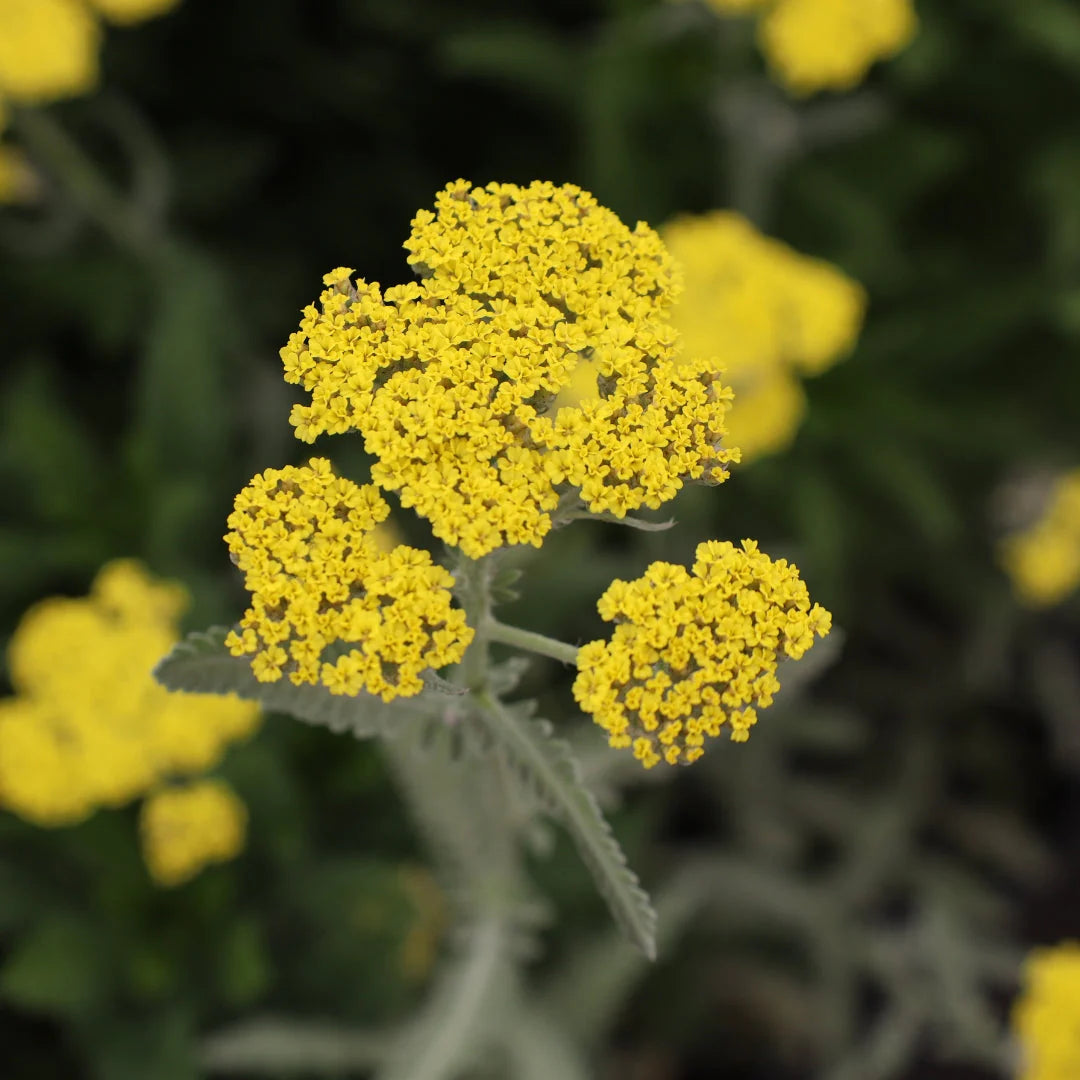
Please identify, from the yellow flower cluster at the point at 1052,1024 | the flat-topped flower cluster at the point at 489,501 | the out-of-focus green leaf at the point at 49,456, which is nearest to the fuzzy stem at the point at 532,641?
the flat-topped flower cluster at the point at 489,501

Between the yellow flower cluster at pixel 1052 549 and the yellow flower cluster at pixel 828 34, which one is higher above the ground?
the yellow flower cluster at pixel 828 34

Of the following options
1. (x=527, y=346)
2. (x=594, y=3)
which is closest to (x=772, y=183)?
(x=594, y=3)

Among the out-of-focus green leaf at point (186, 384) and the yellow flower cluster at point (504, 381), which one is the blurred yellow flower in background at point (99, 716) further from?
the yellow flower cluster at point (504, 381)

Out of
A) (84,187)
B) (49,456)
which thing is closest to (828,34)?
(84,187)

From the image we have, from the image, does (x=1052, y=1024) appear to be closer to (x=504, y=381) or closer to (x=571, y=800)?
(x=571, y=800)

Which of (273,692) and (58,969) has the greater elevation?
(273,692)

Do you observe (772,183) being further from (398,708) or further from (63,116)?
(398,708)
